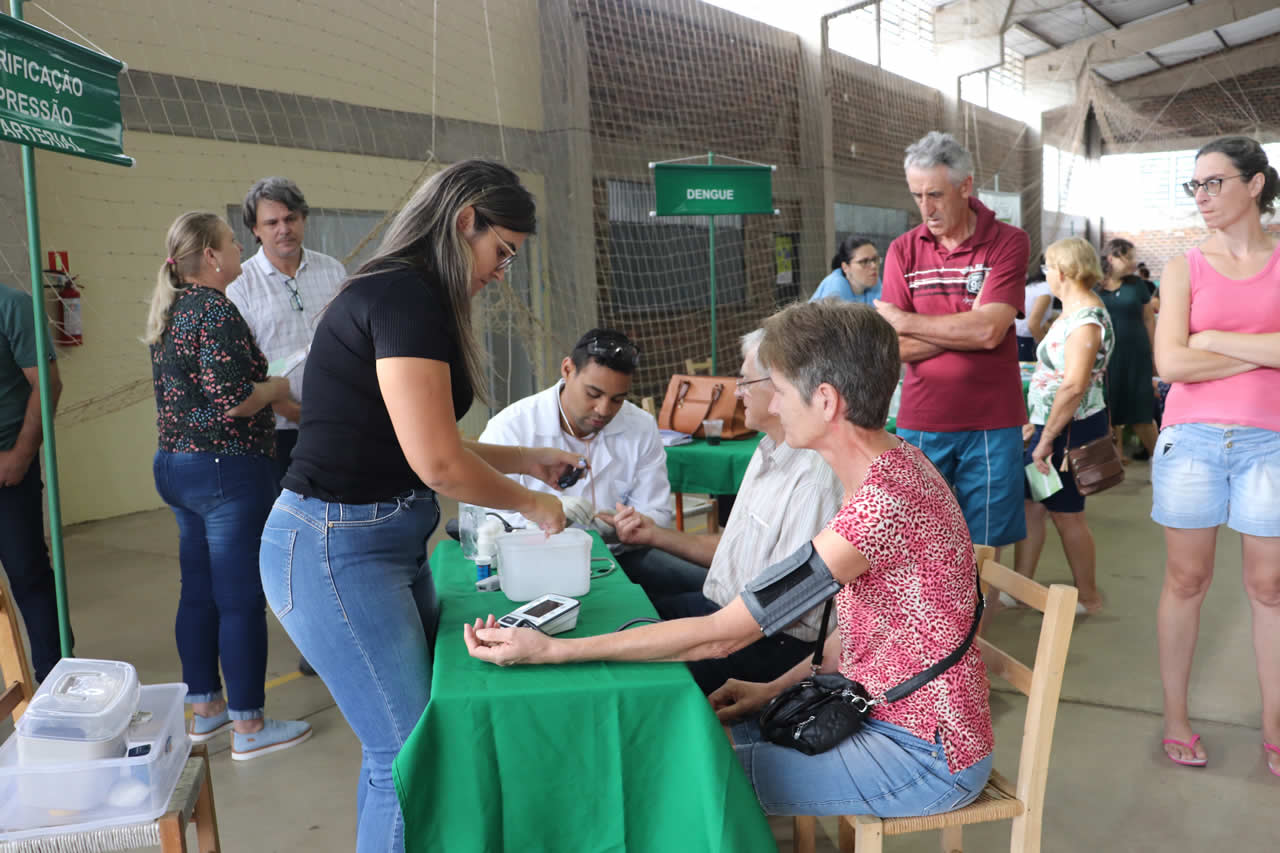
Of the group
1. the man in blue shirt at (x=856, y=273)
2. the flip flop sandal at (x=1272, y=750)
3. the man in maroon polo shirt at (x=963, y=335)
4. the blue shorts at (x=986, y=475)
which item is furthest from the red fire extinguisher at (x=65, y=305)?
the flip flop sandal at (x=1272, y=750)

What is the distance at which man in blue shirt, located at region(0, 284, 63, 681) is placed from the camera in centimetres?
260

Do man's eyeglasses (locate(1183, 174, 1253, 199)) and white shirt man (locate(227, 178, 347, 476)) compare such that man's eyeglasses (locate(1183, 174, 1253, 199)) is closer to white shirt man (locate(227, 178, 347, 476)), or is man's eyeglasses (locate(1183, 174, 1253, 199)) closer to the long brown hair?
the long brown hair

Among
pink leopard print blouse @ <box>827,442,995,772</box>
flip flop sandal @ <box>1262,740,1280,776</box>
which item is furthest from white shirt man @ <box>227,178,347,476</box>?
flip flop sandal @ <box>1262,740,1280,776</box>

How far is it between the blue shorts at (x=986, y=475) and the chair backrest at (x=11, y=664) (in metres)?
2.21

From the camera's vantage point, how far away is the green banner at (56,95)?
5.93 feet

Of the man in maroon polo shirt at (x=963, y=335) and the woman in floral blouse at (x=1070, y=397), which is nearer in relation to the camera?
the man in maroon polo shirt at (x=963, y=335)

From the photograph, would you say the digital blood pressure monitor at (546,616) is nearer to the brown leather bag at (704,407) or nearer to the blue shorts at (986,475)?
the blue shorts at (986,475)

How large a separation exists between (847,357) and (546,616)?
2.03 feet

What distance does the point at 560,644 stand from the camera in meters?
1.37

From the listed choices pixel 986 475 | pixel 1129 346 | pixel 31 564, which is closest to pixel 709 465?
pixel 986 475

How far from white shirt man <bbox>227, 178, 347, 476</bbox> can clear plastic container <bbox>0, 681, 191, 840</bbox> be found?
1533 millimetres

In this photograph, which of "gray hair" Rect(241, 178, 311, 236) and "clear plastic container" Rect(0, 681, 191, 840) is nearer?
"clear plastic container" Rect(0, 681, 191, 840)

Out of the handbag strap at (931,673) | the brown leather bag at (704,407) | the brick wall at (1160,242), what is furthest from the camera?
the brick wall at (1160,242)

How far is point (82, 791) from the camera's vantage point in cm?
134
